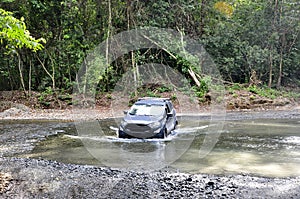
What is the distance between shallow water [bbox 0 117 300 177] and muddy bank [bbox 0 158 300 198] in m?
0.78

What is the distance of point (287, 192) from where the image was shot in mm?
6055

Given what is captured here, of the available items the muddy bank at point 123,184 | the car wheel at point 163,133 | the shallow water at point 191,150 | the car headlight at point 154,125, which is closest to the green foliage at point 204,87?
the shallow water at point 191,150

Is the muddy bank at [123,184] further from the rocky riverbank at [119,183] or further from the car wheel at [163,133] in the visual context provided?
the car wheel at [163,133]

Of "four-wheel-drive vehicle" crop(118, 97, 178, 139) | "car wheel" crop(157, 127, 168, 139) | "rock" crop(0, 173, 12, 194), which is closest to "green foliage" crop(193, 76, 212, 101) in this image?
"four-wheel-drive vehicle" crop(118, 97, 178, 139)

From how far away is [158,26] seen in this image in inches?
1089

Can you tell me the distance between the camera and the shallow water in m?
8.31

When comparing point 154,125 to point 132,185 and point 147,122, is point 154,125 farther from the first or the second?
point 132,185

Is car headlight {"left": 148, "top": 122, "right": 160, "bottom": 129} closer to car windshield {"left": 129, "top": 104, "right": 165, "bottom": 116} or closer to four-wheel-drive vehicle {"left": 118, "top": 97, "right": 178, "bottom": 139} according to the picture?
four-wheel-drive vehicle {"left": 118, "top": 97, "right": 178, "bottom": 139}

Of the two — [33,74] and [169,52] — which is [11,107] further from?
[169,52]

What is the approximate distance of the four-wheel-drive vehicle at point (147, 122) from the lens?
1191 centimetres

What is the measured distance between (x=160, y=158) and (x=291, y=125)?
970 centimetres

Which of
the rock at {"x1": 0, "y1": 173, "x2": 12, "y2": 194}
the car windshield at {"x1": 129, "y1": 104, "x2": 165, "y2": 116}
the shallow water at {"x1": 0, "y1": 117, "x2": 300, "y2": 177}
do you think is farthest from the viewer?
the car windshield at {"x1": 129, "y1": 104, "x2": 165, "y2": 116}

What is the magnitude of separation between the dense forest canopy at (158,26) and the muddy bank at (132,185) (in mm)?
18913

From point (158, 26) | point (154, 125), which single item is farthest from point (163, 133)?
point (158, 26)
